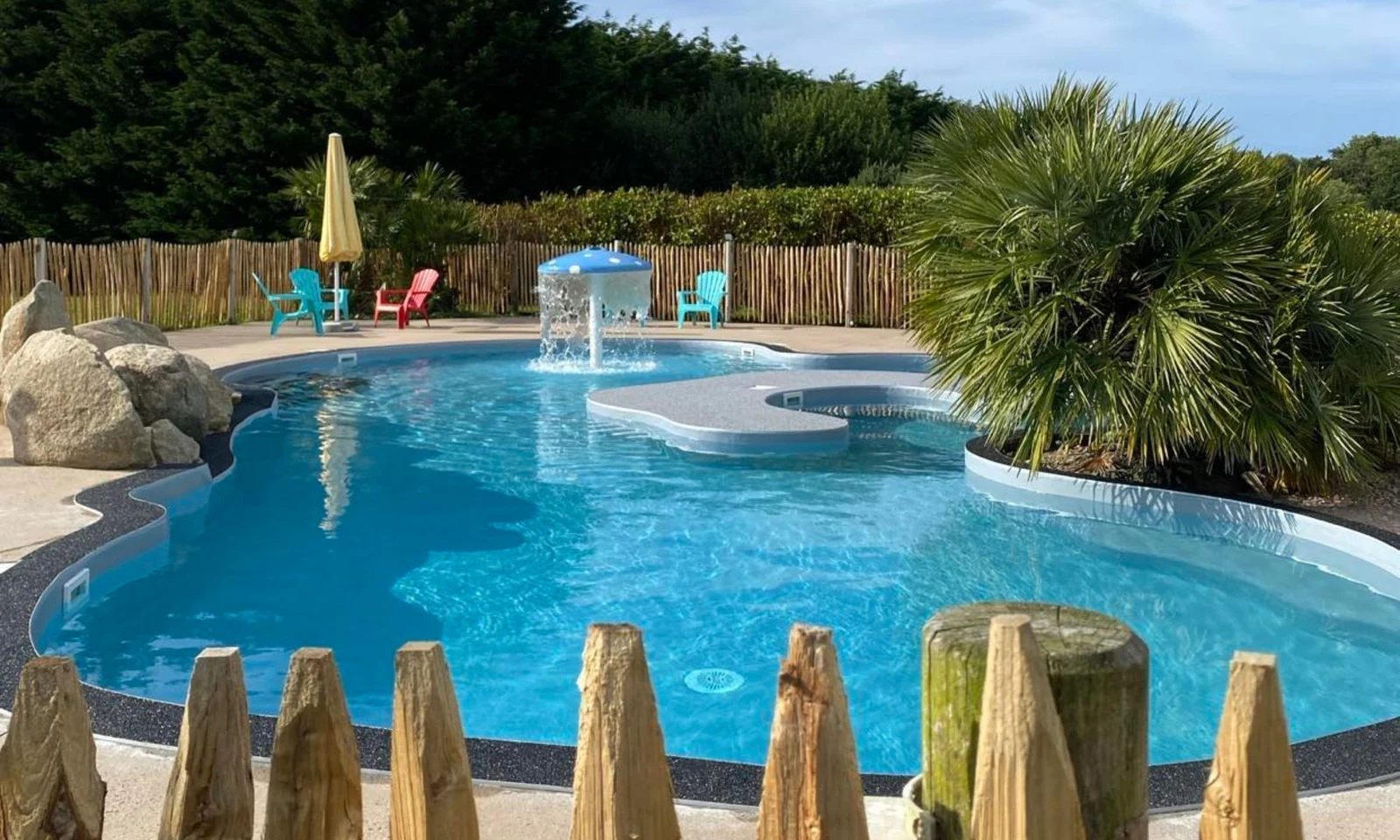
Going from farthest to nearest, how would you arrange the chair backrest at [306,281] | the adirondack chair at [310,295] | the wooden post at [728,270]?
the wooden post at [728,270] → the chair backrest at [306,281] → the adirondack chair at [310,295]

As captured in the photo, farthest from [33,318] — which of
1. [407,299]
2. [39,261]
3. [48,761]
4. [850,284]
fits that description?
[850,284]

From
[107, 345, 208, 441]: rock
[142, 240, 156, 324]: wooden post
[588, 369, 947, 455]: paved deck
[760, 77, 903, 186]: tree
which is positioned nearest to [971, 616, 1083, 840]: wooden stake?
[107, 345, 208, 441]: rock

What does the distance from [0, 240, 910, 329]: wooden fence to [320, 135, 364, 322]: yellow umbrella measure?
1.82 meters

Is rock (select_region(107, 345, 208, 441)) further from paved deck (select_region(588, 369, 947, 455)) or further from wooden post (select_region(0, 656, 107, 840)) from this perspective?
wooden post (select_region(0, 656, 107, 840))

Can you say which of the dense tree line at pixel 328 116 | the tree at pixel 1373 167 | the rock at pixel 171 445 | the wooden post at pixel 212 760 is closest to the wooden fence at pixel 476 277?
the dense tree line at pixel 328 116

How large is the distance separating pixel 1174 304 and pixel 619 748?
7290 mm

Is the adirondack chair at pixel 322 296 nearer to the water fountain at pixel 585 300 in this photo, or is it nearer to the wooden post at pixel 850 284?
the water fountain at pixel 585 300

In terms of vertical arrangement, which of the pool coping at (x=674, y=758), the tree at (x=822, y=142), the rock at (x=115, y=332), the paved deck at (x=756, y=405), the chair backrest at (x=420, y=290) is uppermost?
the tree at (x=822, y=142)

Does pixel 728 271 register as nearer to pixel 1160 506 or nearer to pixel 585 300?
pixel 585 300

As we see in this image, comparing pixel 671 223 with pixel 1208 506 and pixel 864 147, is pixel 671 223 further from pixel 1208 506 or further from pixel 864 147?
pixel 1208 506

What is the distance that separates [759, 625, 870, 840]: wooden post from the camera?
6.29 feet

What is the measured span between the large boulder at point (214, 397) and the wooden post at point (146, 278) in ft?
24.9

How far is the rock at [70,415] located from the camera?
896cm

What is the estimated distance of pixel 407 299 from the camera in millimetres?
20141
